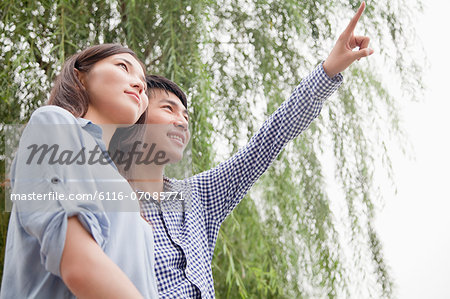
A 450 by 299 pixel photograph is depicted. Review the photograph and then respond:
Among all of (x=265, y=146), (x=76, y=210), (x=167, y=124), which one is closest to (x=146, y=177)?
(x=167, y=124)

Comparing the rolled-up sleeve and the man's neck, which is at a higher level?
the rolled-up sleeve

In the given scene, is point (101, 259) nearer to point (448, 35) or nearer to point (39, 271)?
point (39, 271)

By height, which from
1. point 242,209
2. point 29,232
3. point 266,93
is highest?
point 266,93

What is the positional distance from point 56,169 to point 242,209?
111 cm

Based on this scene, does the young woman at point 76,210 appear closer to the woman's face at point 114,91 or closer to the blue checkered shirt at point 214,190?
the woman's face at point 114,91

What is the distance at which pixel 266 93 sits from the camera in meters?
1.62

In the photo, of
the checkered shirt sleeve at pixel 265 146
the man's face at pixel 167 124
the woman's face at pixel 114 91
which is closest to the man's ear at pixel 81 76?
the woman's face at pixel 114 91

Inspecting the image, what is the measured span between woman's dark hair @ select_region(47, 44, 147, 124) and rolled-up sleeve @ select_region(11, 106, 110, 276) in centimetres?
8

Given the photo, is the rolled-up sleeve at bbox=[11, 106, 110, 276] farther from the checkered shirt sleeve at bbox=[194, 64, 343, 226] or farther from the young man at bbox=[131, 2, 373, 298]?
the checkered shirt sleeve at bbox=[194, 64, 343, 226]

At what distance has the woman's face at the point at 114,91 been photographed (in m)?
0.60

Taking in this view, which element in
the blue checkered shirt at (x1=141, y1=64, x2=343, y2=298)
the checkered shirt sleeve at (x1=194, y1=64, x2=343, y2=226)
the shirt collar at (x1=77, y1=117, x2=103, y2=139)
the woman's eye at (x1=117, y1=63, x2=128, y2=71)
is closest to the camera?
the shirt collar at (x1=77, y1=117, x2=103, y2=139)

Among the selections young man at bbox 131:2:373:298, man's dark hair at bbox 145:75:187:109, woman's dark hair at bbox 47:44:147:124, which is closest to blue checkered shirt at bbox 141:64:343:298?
young man at bbox 131:2:373:298

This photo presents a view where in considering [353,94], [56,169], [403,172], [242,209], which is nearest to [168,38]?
[242,209]

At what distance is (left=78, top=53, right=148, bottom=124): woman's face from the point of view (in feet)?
1.96
